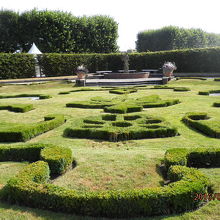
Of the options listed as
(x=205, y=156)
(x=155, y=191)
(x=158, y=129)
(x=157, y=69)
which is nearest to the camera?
(x=155, y=191)

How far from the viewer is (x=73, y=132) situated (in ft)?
20.7

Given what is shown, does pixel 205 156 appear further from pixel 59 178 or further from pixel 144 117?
pixel 144 117

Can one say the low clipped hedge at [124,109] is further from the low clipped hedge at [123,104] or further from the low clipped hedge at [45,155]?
the low clipped hedge at [45,155]

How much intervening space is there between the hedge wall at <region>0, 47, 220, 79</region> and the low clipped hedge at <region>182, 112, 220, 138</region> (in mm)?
22385

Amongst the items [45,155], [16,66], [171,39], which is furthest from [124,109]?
[171,39]

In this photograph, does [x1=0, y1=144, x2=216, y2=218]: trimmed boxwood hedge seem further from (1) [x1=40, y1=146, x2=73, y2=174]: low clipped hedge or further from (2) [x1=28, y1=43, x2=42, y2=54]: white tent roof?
(2) [x1=28, y1=43, x2=42, y2=54]: white tent roof

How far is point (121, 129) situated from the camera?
6.11 m

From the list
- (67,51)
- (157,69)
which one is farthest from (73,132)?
(67,51)

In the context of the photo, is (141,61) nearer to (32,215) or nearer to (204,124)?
(204,124)

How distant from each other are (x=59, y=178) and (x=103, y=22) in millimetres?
35828

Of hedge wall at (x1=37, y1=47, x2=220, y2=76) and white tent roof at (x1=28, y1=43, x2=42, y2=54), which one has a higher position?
white tent roof at (x1=28, y1=43, x2=42, y2=54)

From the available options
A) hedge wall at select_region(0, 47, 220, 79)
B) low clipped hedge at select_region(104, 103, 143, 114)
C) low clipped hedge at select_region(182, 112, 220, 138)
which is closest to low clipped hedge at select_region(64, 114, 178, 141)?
low clipped hedge at select_region(182, 112, 220, 138)

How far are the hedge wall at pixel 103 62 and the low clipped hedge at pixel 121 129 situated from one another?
71.3ft

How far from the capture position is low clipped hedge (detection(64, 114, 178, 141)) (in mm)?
5949
